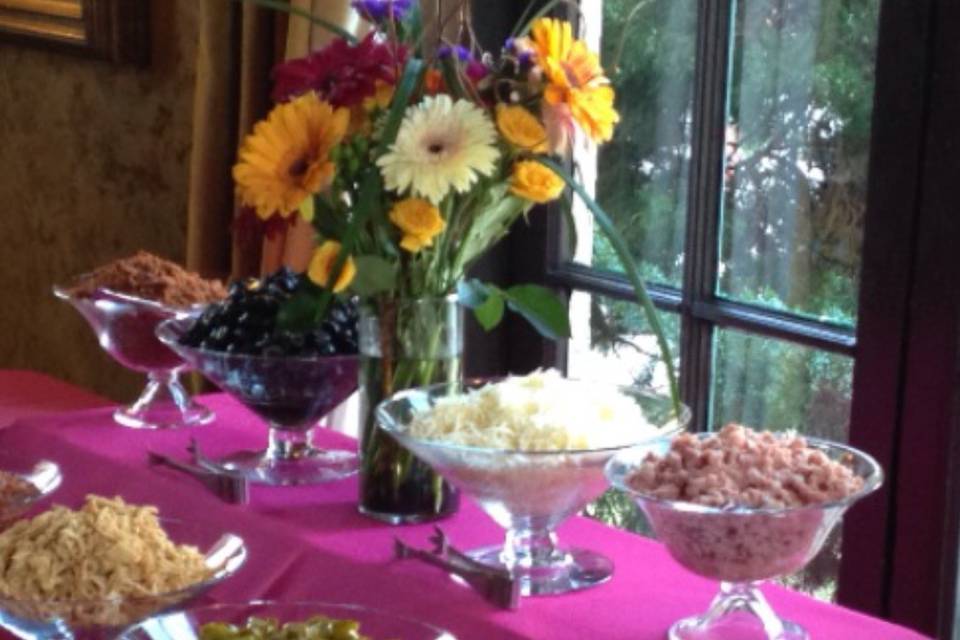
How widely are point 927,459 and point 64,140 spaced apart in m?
1.84

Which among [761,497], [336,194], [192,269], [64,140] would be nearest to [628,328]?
[192,269]

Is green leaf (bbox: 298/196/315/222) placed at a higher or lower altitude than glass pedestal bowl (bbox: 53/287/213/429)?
higher

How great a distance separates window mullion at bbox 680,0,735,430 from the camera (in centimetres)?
186

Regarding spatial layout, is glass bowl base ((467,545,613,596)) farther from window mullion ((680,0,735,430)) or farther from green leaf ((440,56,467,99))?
window mullion ((680,0,735,430))

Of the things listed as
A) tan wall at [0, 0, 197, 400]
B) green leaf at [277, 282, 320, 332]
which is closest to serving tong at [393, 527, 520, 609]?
green leaf at [277, 282, 320, 332]

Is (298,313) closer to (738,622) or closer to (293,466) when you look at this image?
(293,466)

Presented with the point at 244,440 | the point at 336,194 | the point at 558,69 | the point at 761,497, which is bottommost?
the point at 244,440

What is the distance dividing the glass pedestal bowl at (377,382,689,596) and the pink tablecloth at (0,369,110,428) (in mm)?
902

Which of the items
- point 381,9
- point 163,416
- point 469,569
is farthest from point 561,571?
point 163,416

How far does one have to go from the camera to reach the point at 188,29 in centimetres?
256

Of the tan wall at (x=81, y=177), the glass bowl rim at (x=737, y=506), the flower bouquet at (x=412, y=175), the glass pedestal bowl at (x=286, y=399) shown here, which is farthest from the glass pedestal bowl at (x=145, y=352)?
the tan wall at (x=81, y=177)

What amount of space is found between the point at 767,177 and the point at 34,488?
0.87m

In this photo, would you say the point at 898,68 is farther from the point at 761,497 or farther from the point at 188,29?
the point at 188,29

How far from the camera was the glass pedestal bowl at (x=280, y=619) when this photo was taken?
1.10 meters
